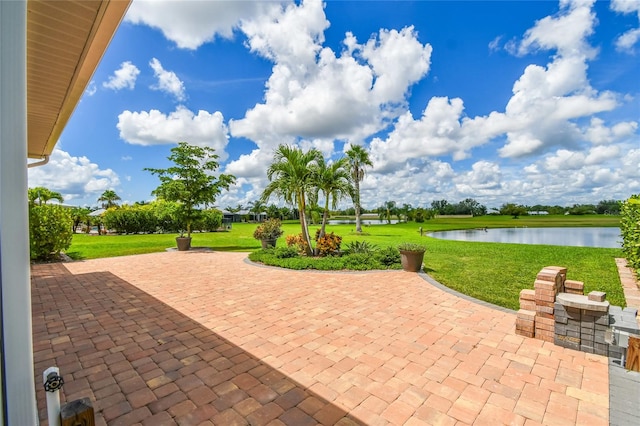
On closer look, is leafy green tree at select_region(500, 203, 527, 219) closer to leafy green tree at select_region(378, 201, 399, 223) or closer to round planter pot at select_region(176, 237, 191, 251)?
leafy green tree at select_region(378, 201, 399, 223)

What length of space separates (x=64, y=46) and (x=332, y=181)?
303 inches

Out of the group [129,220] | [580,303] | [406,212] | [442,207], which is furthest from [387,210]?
[580,303]

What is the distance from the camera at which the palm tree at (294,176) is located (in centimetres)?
988

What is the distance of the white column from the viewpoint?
1.21 meters

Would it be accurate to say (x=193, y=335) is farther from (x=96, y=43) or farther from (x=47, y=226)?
(x=47, y=226)

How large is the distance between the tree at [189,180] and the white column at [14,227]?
12426 millimetres

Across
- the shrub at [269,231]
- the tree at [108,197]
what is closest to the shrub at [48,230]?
the shrub at [269,231]

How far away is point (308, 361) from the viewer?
3.18m

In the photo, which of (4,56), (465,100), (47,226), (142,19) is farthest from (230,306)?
(465,100)

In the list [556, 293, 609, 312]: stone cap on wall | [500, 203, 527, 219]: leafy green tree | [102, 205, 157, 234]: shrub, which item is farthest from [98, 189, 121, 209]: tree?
[500, 203, 527, 219]: leafy green tree

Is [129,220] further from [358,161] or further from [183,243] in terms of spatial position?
[358,161]

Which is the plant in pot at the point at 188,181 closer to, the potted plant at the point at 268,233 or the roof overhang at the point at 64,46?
the potted plant at the point at 268,233

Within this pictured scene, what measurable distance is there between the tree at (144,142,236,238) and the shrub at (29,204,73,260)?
3.36 meters

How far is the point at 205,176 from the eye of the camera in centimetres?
1328
